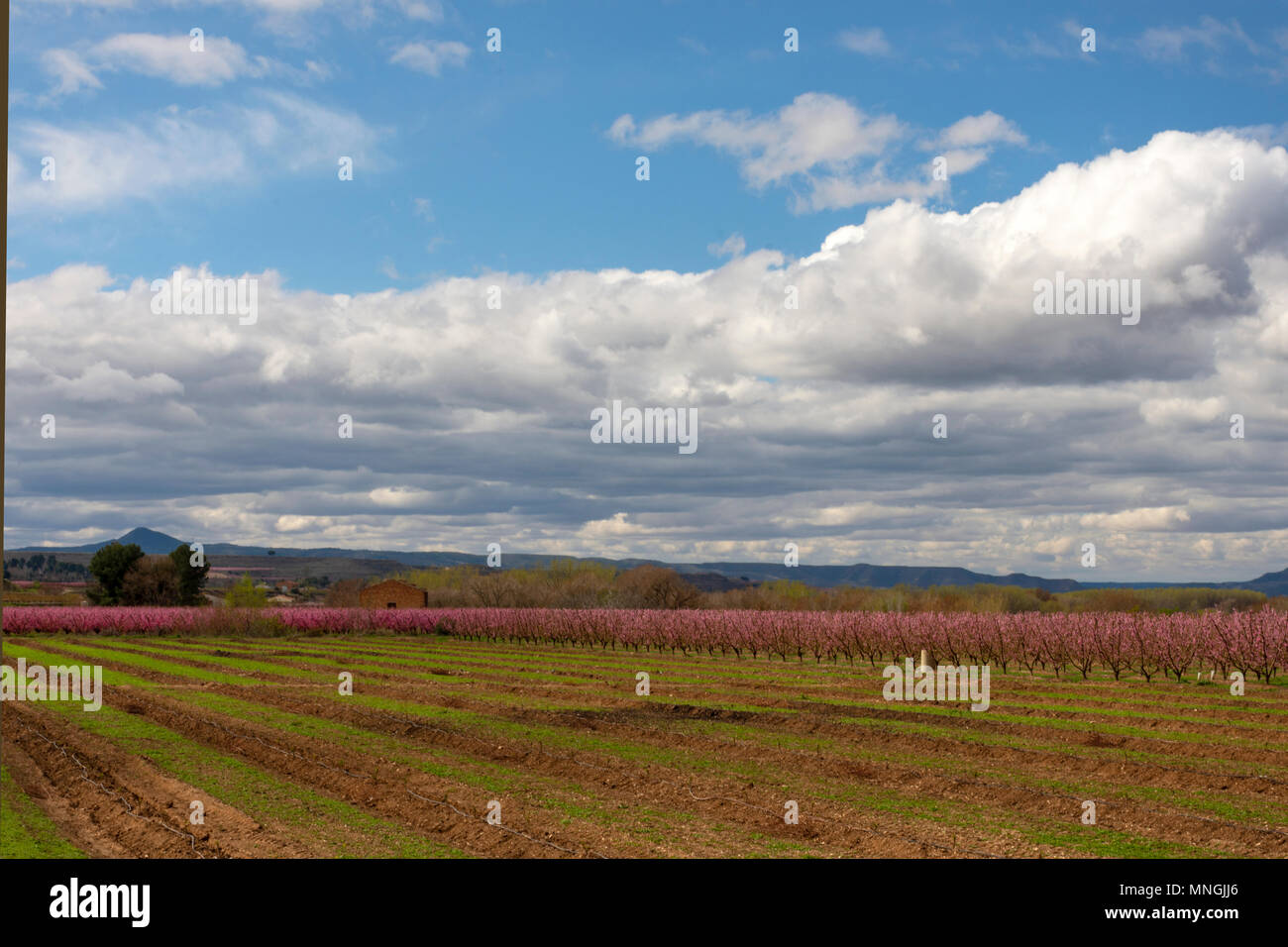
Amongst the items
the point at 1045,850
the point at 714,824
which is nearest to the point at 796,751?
the point at 714,824

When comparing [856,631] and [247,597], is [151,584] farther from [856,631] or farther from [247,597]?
[856,631]

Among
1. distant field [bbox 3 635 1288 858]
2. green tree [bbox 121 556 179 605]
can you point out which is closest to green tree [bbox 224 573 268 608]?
green tree [bbox 121 556 179 605]

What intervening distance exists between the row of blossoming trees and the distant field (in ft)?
8.29

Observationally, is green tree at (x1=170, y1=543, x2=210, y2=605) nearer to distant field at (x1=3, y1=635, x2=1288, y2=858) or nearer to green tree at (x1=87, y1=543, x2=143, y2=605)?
green tree at (x1=87, y1=543, x2=143, y2=605)

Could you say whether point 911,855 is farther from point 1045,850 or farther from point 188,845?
point 188,845

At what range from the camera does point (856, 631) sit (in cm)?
3962

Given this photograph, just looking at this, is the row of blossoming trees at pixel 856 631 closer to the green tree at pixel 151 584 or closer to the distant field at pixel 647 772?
the distant field at pixel 647 772

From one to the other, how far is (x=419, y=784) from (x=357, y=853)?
3.89 meters

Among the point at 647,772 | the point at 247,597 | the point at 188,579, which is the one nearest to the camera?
the point at 647,772

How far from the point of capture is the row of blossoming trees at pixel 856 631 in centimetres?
3081

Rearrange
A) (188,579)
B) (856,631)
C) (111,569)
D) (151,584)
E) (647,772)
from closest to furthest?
(647,772) < (856,631) < (151,584) < (111,569) < (188,579)

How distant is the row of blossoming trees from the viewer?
30812 millimetres

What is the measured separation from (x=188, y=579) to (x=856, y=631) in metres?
79.8

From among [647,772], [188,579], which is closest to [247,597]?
[188,579]
